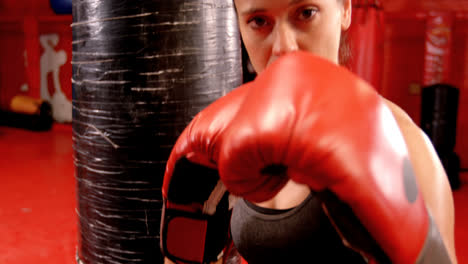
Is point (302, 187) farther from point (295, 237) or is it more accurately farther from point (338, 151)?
point (338, 151)

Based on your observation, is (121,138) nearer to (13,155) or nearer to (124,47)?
(124,47)

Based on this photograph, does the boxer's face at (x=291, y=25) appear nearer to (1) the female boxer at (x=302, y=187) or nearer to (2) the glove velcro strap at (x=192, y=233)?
(1) the female boxer at (x=302, y=187)

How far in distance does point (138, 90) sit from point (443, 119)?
2711 mm

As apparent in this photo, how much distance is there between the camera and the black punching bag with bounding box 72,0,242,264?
0.98 metres

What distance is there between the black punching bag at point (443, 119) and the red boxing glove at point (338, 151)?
112 inches

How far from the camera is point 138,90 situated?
100 centimetres

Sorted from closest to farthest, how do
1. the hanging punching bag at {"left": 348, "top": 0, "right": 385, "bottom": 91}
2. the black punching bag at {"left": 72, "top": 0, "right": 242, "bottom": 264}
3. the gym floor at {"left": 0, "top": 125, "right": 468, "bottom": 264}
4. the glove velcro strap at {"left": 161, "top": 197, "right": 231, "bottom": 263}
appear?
1. the glove velcro strap at {"left": 161, "top": 197, "right": 231, "bottom": 263}
2. the black punching bag at {"left": 72, "top": 0, "right": 242, "bottom": 264}
3. the gym floor at {"left": 0, "top": 125, "right": 468, "bottom": 264}
4. the hanging punching bag at {"left": 348, "top": 0, "right": 385, "bottom": 91}

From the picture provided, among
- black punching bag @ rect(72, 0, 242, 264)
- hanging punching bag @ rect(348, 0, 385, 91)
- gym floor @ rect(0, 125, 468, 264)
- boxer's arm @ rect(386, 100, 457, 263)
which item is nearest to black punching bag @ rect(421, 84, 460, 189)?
gym floor @ rect(0, 125, 468, 264)

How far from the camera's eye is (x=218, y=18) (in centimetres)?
103

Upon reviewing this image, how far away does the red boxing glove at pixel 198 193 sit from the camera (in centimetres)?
56

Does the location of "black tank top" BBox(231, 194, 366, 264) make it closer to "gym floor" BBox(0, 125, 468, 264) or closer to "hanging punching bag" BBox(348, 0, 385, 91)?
"gym floor" BBox(0, 125, 468, 264)

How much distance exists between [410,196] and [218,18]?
2.48 ft

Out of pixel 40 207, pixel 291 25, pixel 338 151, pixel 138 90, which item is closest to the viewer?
pixel 338 151

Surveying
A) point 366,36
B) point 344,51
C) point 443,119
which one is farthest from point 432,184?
point 443,119
